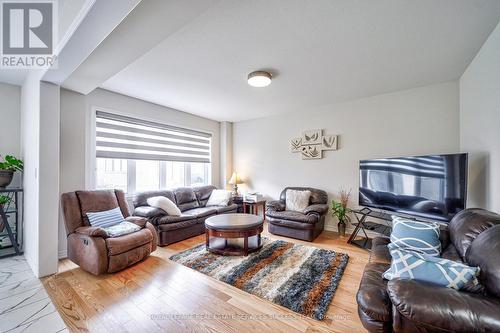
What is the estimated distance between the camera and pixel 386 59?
232 centimetres

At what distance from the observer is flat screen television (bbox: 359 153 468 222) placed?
2262 mm

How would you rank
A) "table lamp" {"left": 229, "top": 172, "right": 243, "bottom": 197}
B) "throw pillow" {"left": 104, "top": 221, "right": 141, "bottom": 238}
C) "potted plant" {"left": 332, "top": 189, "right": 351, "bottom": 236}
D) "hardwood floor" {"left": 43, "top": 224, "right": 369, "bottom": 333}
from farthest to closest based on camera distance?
"table lamp" {"left": 229, "top": 172, "right": 243, "bottom": 197} < "potted plant" {"left": 332, "top": 189, "right": 351, "bottom": 236} < "throw pillow" {"left": 104, "top": 221, "right": 141, "bottom": 238} < "hardwood floor" {"left": 43, "top": 224, "right": 369, "bottom": 333}

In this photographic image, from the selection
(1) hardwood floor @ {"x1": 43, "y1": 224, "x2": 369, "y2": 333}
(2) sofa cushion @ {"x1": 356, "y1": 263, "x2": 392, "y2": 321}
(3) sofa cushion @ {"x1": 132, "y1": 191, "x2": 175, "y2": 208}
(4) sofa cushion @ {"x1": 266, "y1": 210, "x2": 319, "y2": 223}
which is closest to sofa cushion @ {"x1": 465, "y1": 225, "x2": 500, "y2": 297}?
(2) sofa cushion @ {"x1": 356, "y1": 263, "x2": 392, "y2": 321}

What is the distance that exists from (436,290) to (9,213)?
15.8 feet

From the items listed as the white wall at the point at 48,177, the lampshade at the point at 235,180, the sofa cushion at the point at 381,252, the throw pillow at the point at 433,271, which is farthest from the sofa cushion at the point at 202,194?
the throw pillow at the point at 433,271

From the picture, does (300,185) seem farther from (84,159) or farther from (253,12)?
(84,159)

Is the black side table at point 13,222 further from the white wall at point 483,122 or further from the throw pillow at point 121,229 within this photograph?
the white wall at point 483,122

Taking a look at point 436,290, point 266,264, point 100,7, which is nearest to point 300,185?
point 266,264

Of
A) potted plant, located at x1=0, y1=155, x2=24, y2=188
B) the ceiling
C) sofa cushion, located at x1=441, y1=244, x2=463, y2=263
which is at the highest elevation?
the ceiling

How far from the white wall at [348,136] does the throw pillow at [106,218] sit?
2993mm

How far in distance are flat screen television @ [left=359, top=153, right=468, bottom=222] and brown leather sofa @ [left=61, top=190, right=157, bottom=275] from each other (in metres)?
3.29

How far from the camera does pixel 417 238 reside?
1.70 m

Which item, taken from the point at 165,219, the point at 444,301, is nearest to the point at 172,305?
the point at 165,219

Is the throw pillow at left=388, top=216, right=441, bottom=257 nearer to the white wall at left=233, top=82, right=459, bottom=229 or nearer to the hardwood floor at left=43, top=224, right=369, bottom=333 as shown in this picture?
the hardwood floor at left=43, top=224, right=369, bottom=333
